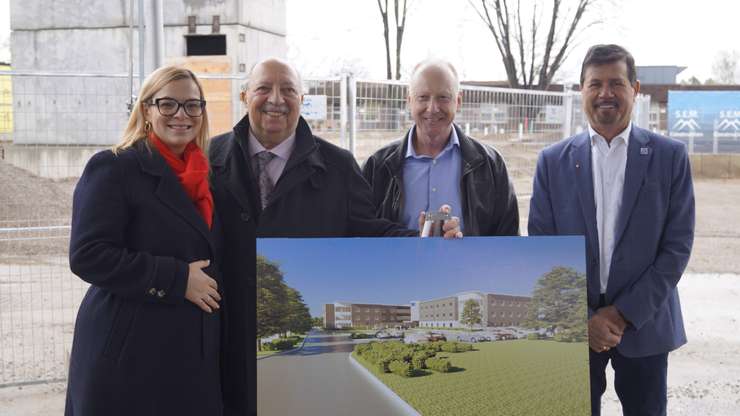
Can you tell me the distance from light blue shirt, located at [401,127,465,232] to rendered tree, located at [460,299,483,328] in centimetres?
77

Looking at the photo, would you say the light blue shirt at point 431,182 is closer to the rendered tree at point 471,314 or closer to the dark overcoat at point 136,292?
the rendered tree at point 471,314

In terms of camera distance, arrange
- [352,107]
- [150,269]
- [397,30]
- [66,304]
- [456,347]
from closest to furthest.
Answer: [150,269] → [456,347] → [352,107] → [66,304] → [397,30]

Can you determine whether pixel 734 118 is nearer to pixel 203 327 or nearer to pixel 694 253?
pixel 694 253

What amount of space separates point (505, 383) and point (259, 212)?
3.96ft

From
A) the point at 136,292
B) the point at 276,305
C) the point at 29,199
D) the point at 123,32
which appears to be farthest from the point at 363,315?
the point at 123,32

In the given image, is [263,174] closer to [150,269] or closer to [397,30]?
[150,269]

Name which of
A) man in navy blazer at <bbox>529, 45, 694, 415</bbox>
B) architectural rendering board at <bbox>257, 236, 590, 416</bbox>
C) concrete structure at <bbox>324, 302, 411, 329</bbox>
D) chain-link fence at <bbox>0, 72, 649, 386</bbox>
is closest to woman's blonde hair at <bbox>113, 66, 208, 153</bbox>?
architectural rendering board at <bbox>257, 236, 590, 416</bbox>

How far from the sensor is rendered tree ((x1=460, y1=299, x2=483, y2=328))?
2910 mm

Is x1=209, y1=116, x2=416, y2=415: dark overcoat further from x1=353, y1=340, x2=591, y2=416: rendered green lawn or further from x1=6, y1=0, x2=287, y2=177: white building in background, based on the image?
x1=6, y1=0, x2=287, y2=177: white building in background

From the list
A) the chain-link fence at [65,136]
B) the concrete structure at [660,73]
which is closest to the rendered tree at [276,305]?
the chain-link fence at [65,136]

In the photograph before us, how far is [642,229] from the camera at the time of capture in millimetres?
3367

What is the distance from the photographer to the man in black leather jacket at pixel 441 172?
368cm

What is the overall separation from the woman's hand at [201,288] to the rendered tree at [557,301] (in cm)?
116

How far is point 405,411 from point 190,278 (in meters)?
0.91
